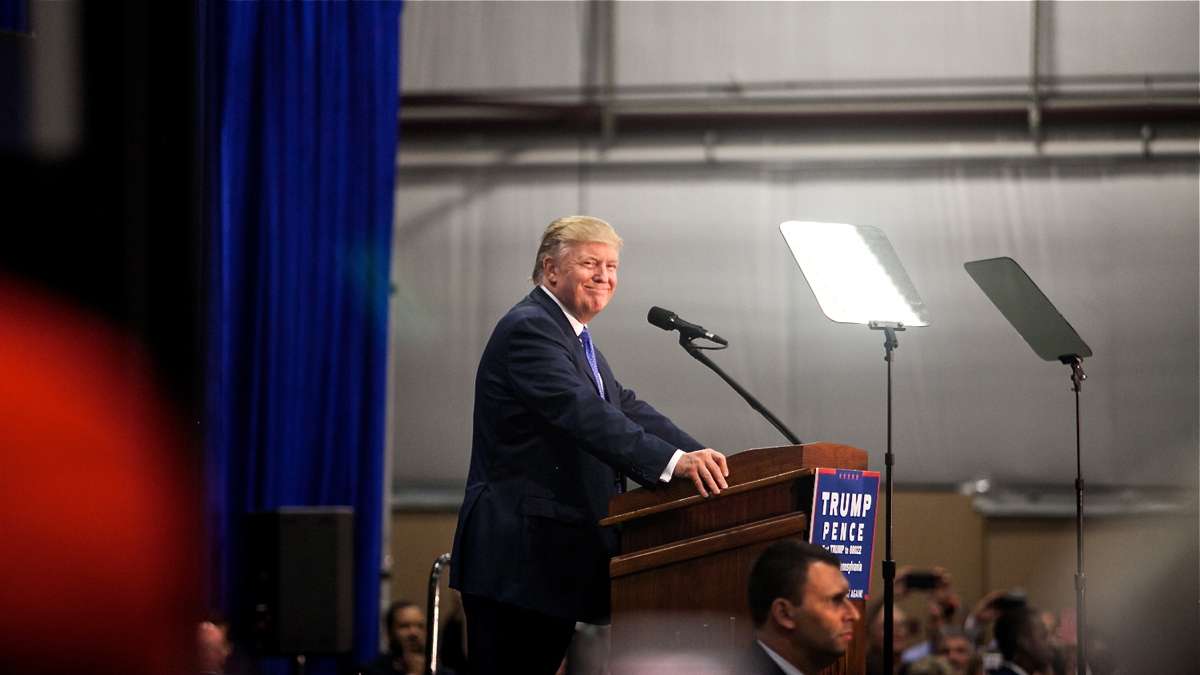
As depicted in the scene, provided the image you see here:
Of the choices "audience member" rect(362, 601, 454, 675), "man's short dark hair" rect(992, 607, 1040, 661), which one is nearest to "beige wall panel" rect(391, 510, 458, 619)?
"audience member" rect(362, 601, 454, 675)

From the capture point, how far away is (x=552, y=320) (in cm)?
267

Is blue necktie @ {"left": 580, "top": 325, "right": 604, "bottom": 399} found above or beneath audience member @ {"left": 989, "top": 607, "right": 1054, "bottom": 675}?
above

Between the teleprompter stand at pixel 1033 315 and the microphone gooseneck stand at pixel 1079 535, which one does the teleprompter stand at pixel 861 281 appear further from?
the microphone gooseneck stand at pixel 1079 535

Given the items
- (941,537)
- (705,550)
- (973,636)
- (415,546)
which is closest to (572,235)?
(705,550)

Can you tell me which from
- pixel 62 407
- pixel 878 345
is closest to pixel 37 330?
pixel 62 407

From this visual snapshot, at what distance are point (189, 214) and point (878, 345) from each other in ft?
23.1

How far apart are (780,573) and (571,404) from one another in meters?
0.59

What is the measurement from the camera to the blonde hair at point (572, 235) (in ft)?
8.84

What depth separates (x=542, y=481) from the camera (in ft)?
8.50

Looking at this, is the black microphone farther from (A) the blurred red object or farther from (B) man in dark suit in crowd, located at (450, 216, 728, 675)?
(A) the blurred red object

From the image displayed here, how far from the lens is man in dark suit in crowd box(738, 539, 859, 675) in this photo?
1994mm

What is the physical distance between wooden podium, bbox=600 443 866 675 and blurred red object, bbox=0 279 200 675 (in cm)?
212

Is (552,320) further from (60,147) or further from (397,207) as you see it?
(397,207)

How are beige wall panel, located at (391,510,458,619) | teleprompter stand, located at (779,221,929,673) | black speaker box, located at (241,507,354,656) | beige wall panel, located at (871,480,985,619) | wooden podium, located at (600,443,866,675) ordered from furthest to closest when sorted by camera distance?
beige wall panel, located at (391,510,458,619), beige wall panel, located at (871,480,985,619), black speaker box, located at (241,507,354,656), teleprompter stand, located at (779,221,929,673), wooden podium, located at (600,443,866,675)
